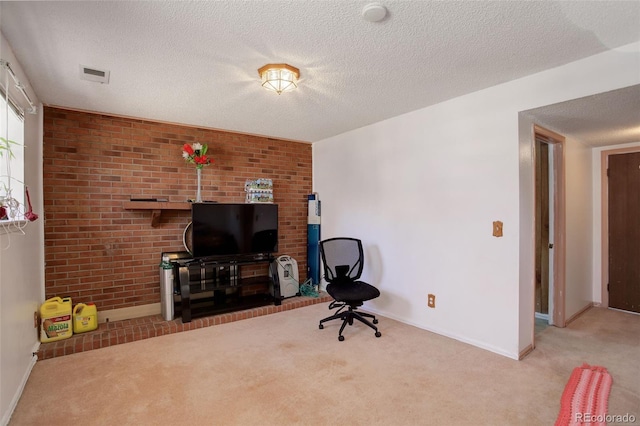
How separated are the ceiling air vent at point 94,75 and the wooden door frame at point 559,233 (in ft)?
13.7

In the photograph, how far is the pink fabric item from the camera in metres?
1.86

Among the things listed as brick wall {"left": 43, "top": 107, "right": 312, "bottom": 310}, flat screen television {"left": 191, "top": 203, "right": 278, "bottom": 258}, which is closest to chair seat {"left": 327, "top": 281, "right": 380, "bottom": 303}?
flat screen television {"left": 191, "top": 203, "right": 278, "bottom": 258}

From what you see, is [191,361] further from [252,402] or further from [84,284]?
[84,284]

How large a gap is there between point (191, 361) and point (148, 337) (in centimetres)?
78

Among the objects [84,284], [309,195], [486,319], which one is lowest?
[486,319]

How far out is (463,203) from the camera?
2965 mm

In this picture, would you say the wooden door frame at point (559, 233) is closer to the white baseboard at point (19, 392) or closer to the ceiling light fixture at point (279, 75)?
the ceiling light fixture at point (279, 75)

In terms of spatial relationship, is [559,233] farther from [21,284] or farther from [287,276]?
[21,284]

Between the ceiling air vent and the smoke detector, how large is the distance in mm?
1997

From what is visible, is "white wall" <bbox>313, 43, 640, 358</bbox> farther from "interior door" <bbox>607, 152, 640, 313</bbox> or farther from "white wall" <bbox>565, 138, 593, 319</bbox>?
"interior door" <bbox>607, 152, 640, 313</bbox>

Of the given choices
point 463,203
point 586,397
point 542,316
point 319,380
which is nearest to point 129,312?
point 319,380

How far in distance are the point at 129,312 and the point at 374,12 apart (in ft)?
12.3

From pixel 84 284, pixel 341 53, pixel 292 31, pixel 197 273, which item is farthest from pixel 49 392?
pixel 341 53

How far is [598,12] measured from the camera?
1684 mm
